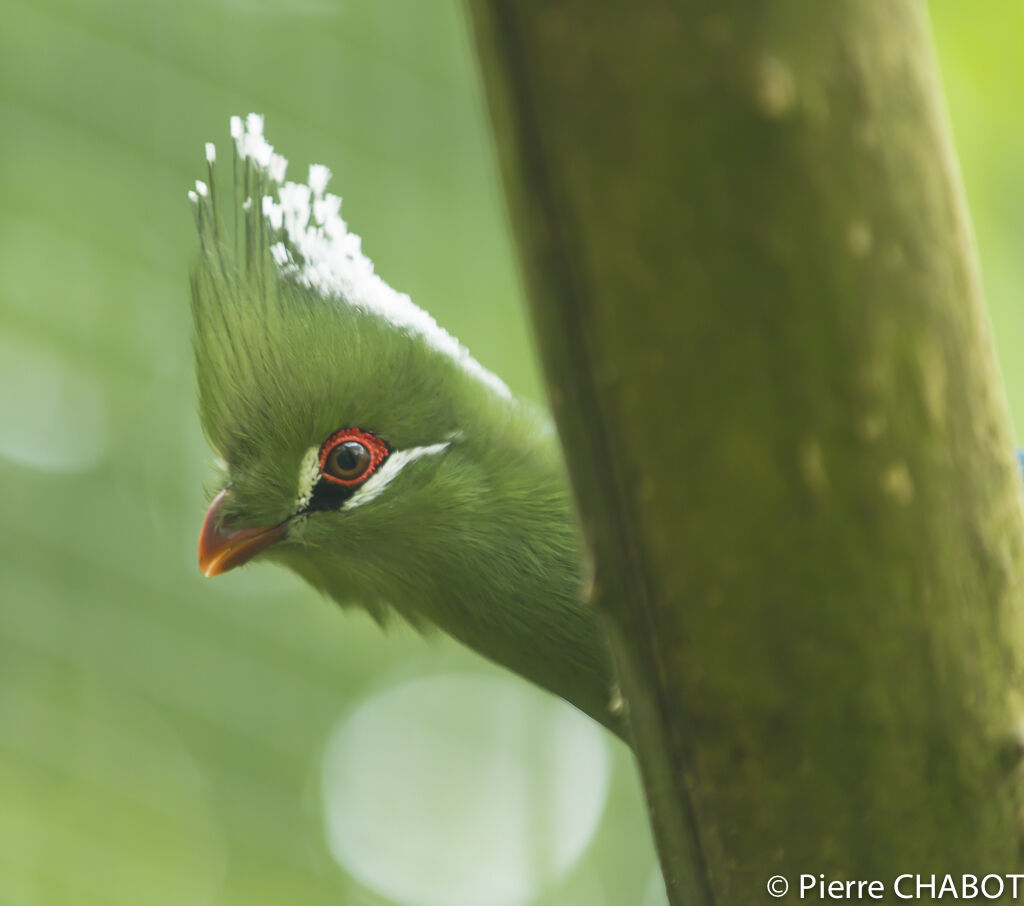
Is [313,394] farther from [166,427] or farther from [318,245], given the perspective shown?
[166,427]

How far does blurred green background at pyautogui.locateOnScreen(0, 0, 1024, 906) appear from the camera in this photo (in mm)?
3416

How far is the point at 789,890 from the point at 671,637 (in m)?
0.29

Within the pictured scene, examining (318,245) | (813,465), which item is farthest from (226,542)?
(813,465)

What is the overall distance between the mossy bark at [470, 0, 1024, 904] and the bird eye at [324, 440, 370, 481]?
1169 mm

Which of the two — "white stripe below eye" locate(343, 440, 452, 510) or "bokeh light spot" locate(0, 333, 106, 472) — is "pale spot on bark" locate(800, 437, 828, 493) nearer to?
"white stripe below eye" locate(343, 440, 452, 510)

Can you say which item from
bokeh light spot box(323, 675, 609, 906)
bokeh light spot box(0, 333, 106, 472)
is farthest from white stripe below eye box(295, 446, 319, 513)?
bokeh light spot box(323, 675, 609, 906)

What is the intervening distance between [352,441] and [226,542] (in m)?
0.29

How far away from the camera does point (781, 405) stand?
0.74 meters

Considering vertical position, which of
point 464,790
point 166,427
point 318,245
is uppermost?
point 166,427

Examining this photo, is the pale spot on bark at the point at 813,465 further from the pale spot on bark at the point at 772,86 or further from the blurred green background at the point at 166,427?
the blurred green background at the point at 166,427

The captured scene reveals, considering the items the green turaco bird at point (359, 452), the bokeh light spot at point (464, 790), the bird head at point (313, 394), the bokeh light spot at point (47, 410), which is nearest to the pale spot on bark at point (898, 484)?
the green turaco bird at point (359, 452)

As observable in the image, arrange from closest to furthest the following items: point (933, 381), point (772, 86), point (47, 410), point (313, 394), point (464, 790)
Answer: point (772, 86) < point (933, 381) < point (313, 394) < point (47, 410) < point (464, 790)

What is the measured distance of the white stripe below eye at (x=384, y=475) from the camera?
2047 millimetres

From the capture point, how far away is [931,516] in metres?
0.80
